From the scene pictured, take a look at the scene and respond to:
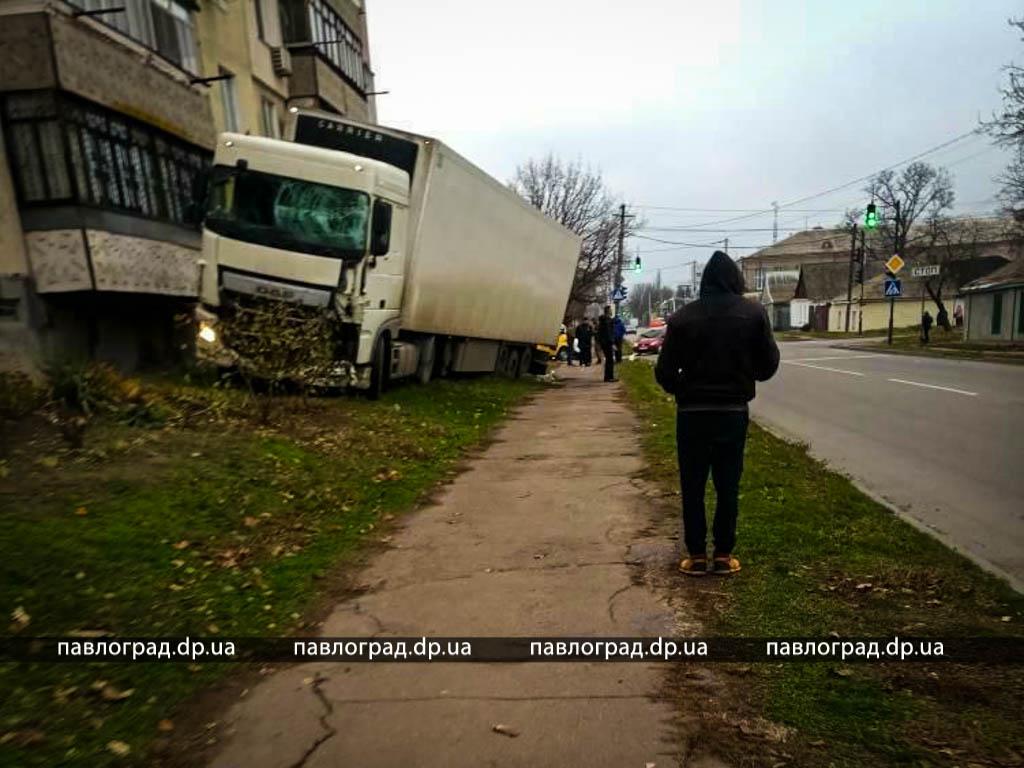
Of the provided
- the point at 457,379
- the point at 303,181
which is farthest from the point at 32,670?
the point at 457,379

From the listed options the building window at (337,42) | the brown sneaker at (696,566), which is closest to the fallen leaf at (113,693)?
the brown sneaker at (696,566)

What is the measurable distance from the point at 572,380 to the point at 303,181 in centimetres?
1369

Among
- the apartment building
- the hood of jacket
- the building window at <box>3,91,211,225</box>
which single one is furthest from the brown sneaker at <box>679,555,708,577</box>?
the building window at <box>3,91,211,225</box>

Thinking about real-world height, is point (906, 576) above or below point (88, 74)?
below

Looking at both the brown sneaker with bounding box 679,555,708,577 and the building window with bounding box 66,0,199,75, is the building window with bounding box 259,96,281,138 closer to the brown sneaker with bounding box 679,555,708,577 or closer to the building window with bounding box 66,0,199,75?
the building window with bounding box 66,0,199,75

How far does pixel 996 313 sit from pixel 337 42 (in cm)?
3281

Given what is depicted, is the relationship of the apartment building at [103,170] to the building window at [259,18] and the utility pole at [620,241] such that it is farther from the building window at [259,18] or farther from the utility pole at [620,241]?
the utility pole at [620,241]

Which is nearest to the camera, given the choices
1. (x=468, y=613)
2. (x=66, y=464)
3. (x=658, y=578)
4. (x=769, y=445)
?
(x=468, y=613)

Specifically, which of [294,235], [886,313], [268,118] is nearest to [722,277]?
[294,235]

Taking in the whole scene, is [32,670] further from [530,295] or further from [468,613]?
[530,295]

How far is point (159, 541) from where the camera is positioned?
514 cm

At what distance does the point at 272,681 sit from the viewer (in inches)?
148

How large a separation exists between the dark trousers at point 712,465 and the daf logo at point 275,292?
7065 millimetres

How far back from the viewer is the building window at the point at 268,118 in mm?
20031
